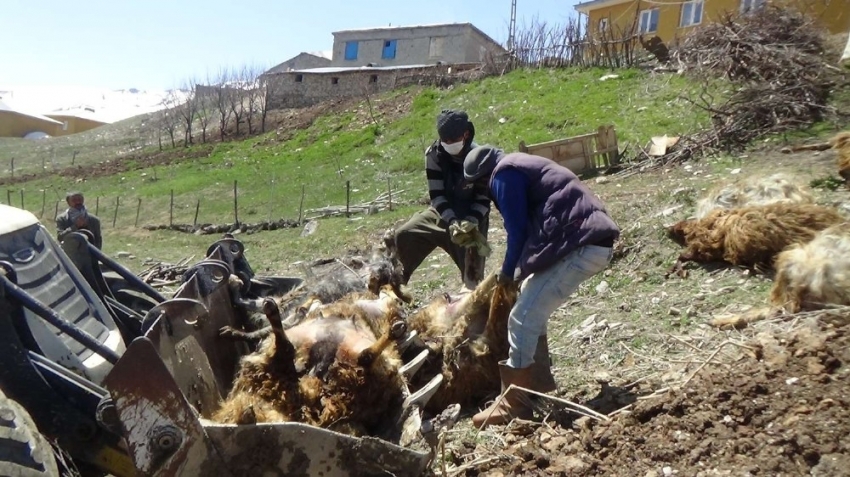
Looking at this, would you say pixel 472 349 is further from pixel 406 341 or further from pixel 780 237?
pixel 780 237

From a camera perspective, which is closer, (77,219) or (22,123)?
(77,219)

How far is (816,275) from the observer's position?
4887 millimetres

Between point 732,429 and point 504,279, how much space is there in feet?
5.33

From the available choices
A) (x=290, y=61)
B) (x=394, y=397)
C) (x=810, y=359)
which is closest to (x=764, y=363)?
(x=810, y=359)

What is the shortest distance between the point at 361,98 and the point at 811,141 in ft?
86.0

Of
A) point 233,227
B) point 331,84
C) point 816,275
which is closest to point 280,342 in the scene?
point 816,275

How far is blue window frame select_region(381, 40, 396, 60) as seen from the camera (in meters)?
45.6

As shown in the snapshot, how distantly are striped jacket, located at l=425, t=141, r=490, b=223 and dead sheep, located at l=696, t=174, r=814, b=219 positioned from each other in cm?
248

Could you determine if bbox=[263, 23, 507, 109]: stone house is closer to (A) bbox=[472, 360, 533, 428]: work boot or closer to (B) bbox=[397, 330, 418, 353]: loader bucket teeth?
(B) bbox=[397, 330, 418, 353]: loader bucket teeth

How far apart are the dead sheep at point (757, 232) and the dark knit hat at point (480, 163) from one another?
8.72 ft

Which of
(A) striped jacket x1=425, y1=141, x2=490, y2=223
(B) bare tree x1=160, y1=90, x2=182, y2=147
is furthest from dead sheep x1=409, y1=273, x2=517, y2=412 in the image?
(B) bare tree x1=160, y1=90, x2=182, y2=147

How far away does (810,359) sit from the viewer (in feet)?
12.3

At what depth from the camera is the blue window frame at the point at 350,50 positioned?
47028mm

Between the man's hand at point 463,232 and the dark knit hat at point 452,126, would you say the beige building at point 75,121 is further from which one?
the dark knit hat at point 452,126
